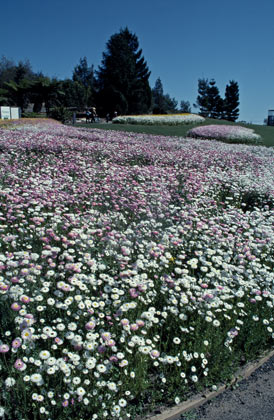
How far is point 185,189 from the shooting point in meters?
7.30

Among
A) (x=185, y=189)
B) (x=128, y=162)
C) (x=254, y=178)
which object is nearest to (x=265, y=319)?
(x=185, y=189)

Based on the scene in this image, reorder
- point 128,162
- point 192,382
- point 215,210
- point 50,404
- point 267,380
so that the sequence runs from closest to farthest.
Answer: point 50,404
point 192,382
point 267,380
point 215,210
point 128,162

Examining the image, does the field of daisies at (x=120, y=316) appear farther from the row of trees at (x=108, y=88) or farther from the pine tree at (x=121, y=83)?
the pine tree at (x=121, y=83)

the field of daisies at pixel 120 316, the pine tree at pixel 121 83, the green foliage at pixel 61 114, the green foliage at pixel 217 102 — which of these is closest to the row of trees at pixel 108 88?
the pine tree at pixel 121 83

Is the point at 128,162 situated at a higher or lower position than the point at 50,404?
higher

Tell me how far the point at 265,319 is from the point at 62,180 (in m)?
4.97

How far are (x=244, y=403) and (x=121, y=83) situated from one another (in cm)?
5449

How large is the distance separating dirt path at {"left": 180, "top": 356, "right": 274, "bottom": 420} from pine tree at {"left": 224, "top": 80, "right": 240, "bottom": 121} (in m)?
84.3

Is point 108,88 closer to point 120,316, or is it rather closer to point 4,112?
point 4,112

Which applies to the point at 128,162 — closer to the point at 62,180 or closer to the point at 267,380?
the point at 62,180

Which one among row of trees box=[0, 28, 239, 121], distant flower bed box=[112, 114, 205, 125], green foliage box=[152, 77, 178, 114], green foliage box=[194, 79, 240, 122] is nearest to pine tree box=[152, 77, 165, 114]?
green foliage box=[152, 77, 178, 114]

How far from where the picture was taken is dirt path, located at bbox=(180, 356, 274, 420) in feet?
8.70

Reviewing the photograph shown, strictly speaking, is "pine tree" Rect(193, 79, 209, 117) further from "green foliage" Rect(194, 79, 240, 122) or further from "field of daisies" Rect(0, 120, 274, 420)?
"field of daisies" Rect(0, 120, 274, 420)

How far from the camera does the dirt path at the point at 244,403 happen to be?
265 centimetres
